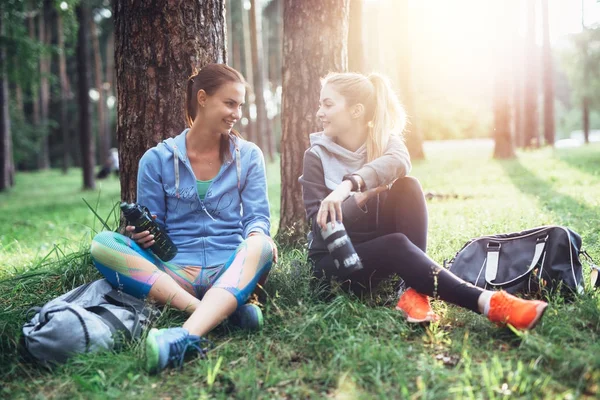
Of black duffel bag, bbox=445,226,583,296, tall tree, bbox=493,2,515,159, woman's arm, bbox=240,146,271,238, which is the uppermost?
tall tree, bbox=493,2,515,159

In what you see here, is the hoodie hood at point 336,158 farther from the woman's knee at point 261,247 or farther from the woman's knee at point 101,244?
the woman's knee at point 101,244

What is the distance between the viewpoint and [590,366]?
2191mm

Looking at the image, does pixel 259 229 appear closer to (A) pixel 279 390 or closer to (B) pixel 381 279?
(B) pixel 381 279

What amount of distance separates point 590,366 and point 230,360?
1547 mm

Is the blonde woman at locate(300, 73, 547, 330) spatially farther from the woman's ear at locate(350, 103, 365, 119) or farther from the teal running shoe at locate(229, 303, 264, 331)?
the teal running shoe at locate(229, 303, 264, 331)

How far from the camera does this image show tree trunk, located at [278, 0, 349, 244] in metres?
4.41

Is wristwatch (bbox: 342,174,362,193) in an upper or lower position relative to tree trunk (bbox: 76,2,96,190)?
lower

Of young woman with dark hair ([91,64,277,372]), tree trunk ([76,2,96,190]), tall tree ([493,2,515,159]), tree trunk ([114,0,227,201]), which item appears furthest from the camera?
tall tree ([493,2,515,159])

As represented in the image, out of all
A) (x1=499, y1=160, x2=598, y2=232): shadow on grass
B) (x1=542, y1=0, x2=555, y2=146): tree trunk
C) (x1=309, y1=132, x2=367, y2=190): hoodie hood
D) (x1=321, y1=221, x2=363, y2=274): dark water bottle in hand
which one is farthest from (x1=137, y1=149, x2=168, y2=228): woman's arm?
(x1=542, y1=0, x2=555, y2=146): tree trunk

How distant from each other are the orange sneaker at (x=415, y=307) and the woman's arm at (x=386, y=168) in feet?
2.09

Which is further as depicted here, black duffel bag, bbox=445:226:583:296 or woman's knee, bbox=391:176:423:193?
woman's knee, bbox=391:176:423:193

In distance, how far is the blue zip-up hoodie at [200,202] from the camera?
3297 mm

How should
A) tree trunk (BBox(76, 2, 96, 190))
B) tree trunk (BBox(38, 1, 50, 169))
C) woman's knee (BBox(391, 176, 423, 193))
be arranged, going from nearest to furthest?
woman's knee (BBox(391, 176, 423, 193))
tree trunk (BBox(76, 2, 96, 190))
tree trunk (BBox(38, 1, 50, 169))

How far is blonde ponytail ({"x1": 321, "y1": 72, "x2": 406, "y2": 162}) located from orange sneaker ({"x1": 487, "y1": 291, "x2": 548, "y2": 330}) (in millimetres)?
1129
